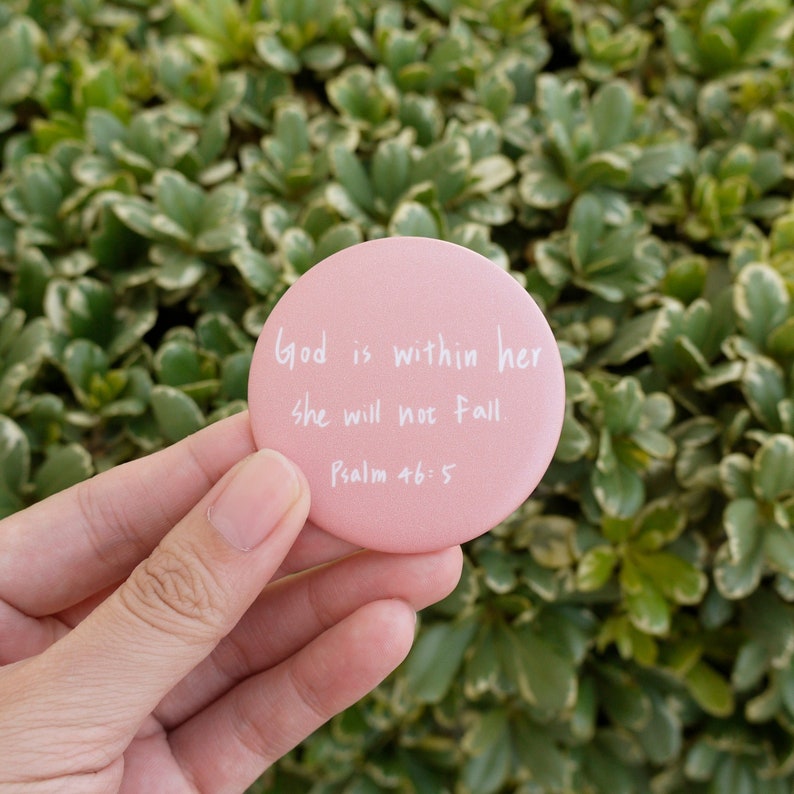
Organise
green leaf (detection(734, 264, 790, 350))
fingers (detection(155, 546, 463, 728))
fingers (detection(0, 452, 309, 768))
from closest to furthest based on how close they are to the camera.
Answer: fingers (detection(0, 452, 309, 768))
fingers (detection(155, 546, 463, 728))
green leaf (detection(734, 264, 790, 350))

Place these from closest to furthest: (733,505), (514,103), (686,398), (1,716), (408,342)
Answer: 1. (1,716)
2. (408,342)
3. (733,505)
4. (686,398)
5. (514,103)

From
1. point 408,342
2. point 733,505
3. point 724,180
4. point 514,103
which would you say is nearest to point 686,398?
point 733,505

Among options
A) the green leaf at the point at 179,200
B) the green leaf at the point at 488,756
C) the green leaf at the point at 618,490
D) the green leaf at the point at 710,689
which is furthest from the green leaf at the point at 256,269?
the green leaf at the point at 710,689

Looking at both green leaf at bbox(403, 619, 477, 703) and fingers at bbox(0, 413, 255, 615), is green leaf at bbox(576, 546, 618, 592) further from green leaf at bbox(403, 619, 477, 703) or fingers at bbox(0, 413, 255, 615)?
fingers at bbox(0, 413, 255, 615)

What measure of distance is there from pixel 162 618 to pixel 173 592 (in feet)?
0.09

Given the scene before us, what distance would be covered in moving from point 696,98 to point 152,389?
121 cm

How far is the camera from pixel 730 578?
1.01m

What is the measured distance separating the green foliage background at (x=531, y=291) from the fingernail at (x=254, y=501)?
0.30 metres

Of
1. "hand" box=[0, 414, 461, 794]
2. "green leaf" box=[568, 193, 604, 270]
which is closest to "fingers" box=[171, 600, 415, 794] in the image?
"hand" box=[0, 414, 461, 794]

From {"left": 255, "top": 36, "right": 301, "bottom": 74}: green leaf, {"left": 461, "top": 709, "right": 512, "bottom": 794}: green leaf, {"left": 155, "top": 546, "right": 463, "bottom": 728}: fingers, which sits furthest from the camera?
{"left": 255, "top": 36, "right": 301, "bottom": 74}: green leaf

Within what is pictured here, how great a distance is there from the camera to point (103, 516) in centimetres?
95

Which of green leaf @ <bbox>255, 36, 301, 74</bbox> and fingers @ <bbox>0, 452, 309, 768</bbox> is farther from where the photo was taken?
green leaf @ <bbox>255, 36, 301, 74</bbox>

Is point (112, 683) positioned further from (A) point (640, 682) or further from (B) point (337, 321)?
(A) point (640, 682)

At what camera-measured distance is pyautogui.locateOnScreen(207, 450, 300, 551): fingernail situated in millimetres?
723
